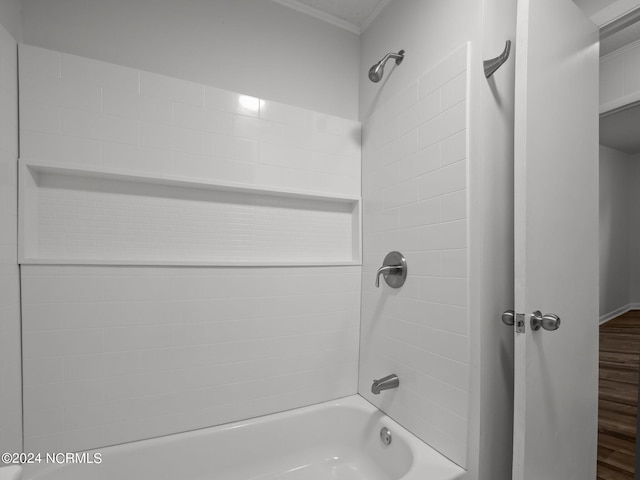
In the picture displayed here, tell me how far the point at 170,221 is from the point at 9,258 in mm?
541

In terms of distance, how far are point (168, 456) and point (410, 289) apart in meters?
1.28

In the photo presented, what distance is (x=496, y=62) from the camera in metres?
1.06

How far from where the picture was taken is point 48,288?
44.6 inches

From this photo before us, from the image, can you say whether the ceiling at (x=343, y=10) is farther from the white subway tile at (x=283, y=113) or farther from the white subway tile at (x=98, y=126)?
the white subway tile at (x=98, y=126)

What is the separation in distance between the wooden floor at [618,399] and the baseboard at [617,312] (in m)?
0.06

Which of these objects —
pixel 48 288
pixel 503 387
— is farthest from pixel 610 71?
pixel 48 288

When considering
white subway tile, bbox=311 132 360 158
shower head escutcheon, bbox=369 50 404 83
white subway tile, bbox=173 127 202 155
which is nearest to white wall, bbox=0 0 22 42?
white subway tile, bbox=173 127 202 155

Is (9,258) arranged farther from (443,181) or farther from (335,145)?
(443,181)

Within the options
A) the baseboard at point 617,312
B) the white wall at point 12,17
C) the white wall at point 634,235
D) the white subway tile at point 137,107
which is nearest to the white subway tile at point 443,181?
the white subway tile at point 137,107

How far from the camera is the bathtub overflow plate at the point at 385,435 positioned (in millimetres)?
1359

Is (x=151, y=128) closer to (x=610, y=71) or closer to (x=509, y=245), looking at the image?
(x=509, y=245)

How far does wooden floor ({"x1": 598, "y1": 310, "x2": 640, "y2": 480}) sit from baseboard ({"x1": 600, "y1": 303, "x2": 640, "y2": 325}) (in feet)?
0.18

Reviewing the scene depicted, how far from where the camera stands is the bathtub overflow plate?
4.46 ft

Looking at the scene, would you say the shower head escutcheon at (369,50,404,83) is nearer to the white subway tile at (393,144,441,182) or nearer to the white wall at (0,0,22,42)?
the white subway tile at (393,144,441,182)
